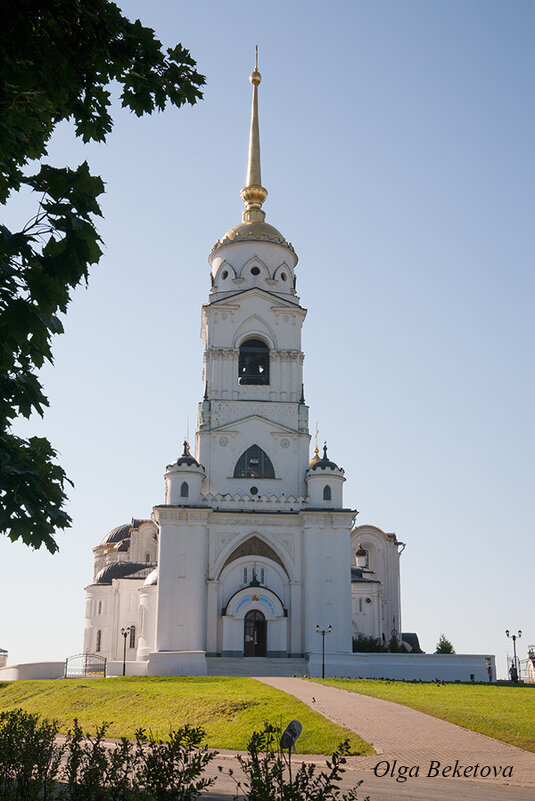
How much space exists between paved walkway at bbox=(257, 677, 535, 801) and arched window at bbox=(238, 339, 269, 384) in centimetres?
2685

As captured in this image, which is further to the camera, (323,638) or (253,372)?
(253,372)

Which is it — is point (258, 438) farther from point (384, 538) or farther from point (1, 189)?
point (1, 189)

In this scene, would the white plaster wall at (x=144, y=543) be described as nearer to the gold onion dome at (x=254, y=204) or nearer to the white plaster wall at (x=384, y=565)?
the white plaster wall at (x=384, y=565)

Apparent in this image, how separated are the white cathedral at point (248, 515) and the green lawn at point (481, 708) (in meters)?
13.0

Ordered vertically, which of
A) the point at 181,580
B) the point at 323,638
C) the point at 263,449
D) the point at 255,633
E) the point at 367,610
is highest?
the point at 263,449

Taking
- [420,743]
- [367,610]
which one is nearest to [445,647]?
[367,610]

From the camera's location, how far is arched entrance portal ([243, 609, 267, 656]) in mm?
42469

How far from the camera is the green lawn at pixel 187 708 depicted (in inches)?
722

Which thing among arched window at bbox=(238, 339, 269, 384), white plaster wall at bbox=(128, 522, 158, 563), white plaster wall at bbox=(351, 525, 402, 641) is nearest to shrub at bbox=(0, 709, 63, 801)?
arched window at bbox=(238, 339, 269, 384)

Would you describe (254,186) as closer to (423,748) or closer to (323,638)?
(323,638)

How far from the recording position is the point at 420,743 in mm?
16391

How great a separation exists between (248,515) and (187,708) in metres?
20.9

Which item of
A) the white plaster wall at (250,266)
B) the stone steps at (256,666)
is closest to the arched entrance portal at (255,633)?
the stone steps at (256,666)

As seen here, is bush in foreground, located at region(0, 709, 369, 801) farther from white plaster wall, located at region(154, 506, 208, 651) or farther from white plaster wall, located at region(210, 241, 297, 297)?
white plaster wall, located at region(210, 241, 297, 297)
